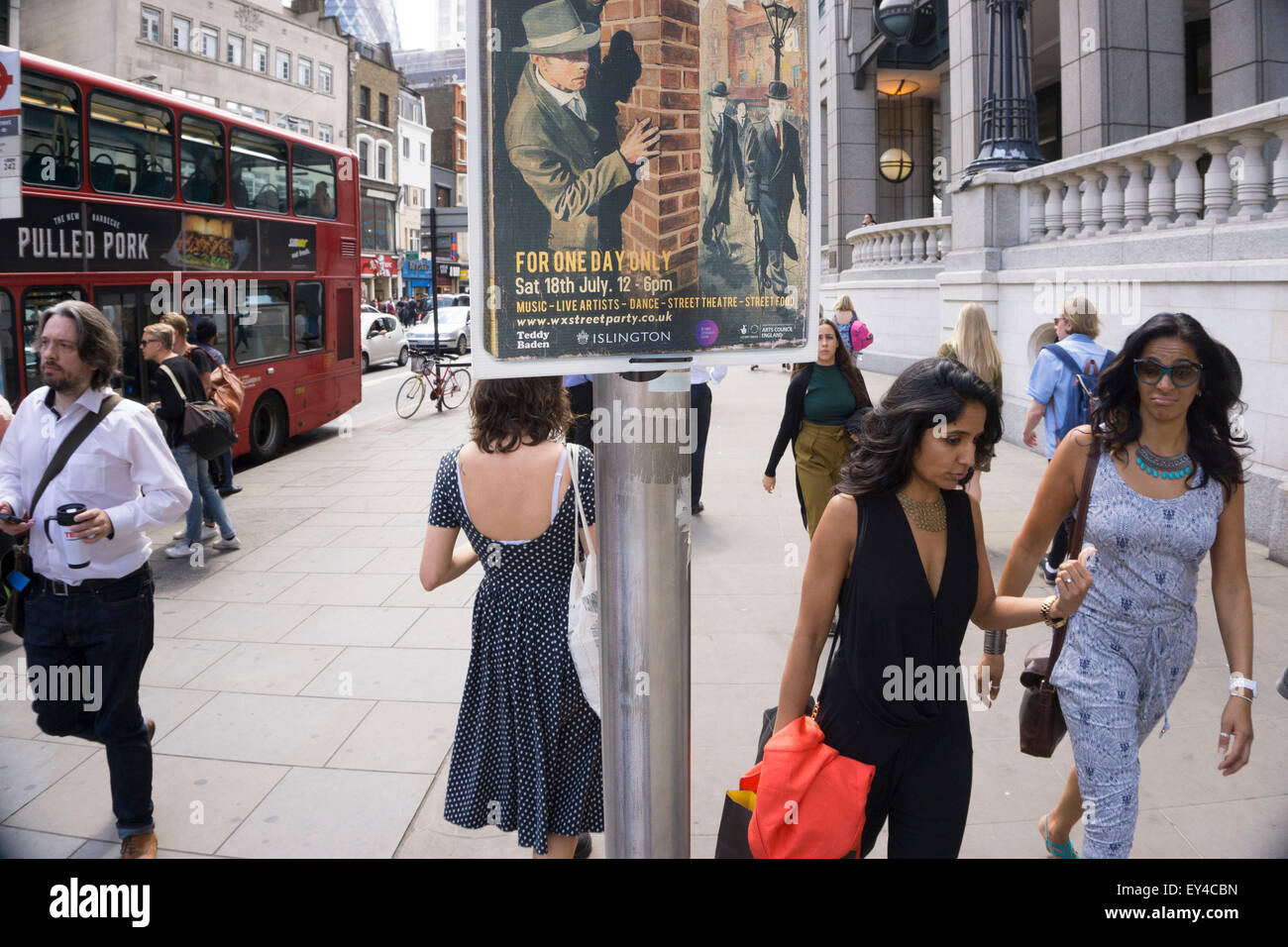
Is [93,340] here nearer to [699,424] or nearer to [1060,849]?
[1060,849]

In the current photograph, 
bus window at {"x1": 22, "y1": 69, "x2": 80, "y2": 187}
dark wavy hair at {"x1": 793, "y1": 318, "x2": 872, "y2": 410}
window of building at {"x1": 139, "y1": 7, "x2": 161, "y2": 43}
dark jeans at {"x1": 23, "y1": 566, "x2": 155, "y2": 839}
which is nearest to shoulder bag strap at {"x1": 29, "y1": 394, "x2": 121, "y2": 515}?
dark jeans at {"x1": 23, "y1": 566, "x2": 155, "y2": 839}

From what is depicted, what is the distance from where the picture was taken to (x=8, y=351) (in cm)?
894

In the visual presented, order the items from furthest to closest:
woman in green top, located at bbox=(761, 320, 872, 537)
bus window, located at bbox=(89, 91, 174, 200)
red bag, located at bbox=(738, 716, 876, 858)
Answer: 1. bus window, located at bbox=(89, 91, 174, 200)
2. woman in green top, located at bbox=(761, 320, 872, 537)
3. red bag, located at bbox=(738, 716, 876, 858)

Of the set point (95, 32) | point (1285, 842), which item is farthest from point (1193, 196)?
point (95, 32)

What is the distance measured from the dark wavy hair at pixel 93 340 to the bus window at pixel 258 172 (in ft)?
30.9

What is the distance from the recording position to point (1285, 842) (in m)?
3.58

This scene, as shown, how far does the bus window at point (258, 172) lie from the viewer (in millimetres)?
12406

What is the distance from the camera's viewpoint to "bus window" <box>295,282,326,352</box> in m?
14.0

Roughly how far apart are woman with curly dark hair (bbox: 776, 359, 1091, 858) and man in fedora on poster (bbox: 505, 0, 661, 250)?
1120mm

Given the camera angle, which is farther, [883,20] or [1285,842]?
[883,20]

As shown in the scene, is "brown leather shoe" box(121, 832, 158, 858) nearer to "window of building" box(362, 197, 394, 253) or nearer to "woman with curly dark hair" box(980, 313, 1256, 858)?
"woman with curly dark hair" box(980, 313, 1256, 858)

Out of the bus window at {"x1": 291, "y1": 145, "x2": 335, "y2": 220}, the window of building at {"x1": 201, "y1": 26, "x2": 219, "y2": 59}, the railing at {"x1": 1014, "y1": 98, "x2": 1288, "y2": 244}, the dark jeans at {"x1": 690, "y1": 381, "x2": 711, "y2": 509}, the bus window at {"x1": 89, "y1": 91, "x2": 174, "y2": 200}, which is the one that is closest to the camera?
the railing at {"x1": 1014, "y1": 98, "x2": 1288, "y2": 244}
